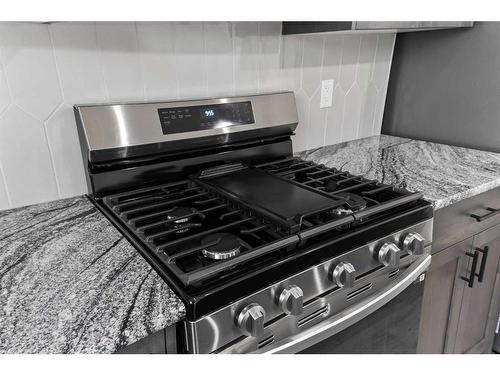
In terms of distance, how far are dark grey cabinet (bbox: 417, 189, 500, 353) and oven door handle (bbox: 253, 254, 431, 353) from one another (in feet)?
0.60

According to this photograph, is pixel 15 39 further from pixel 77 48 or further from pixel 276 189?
pixel 276 189

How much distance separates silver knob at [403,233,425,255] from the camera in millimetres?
971

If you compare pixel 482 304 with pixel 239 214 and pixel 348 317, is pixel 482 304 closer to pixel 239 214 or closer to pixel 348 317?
pixel 348 317

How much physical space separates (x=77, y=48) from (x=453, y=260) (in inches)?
50.7

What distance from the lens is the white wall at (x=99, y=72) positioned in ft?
3.11

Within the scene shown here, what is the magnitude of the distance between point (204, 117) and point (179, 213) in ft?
1.25

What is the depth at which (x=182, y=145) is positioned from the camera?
1128 millimetres

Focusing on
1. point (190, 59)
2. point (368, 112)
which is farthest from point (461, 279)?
point (190, 59)

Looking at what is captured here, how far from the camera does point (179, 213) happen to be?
35.8 inches

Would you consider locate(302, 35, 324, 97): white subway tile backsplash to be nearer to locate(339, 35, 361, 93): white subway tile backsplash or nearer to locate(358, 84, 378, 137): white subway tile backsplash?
locate(339, 35, 361, 93): white subway tile backsplash

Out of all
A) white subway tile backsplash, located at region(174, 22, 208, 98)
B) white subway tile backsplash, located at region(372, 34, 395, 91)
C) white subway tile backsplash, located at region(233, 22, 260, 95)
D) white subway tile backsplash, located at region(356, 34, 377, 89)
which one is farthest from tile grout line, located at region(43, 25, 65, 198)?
white subway tile backsplash, located at region(372, 34, 395, 91)

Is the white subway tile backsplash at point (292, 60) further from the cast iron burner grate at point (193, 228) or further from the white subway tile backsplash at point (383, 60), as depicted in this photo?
the cast iron burner grate at point (193, 228)
